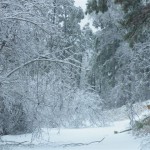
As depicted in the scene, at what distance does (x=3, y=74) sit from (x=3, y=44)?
1224 millimetres

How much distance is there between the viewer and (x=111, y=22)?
2294 centimetres

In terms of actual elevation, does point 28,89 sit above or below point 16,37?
below

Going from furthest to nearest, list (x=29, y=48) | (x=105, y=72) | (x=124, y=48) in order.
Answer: (x=105, y=72) → (x=124, y=48) → (x=29, y=48)

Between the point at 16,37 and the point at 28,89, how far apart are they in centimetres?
183

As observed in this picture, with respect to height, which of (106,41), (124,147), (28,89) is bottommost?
(124,147)

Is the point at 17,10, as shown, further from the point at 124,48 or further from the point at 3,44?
the point at 124,48

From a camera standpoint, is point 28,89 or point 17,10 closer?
point 17,10

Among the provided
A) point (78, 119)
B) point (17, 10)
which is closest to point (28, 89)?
point (17, 10)

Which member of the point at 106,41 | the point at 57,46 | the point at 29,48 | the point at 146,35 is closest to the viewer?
the point at 29,48

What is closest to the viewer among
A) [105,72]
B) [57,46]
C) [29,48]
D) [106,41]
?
[29,48]

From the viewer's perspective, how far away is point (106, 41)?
25203mm

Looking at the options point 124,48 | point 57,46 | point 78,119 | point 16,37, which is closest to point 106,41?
point 124,48

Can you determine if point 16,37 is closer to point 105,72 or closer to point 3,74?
point 3,74

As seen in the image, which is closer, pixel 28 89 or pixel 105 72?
pixel 28 89
